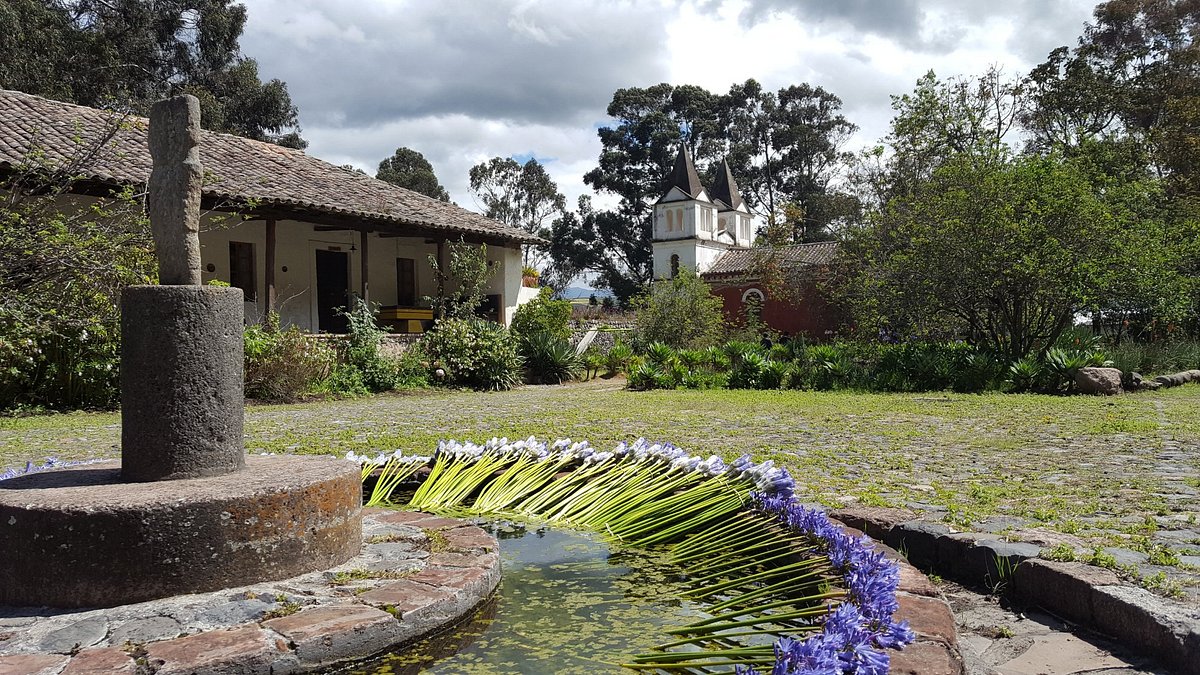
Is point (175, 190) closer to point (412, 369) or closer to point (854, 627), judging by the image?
point (854, 627)

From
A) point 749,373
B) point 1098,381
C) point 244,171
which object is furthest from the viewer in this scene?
point 244,171

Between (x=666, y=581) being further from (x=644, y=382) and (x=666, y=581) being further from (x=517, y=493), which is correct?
(x=644, y=382)

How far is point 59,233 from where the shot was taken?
8750 millimetres

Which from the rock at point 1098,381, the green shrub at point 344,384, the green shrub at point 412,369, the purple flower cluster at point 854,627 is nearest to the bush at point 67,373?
the green shrub at point 344,384

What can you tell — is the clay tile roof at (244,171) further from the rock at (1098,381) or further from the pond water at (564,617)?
the rock at (1098,381)

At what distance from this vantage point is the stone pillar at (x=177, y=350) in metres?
2.98

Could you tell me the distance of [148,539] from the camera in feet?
8.49

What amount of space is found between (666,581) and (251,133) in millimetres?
30196

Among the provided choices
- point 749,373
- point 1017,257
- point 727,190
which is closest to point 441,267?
point 749,373

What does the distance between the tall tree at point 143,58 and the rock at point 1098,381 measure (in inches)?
875

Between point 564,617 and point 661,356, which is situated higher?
point 661,356

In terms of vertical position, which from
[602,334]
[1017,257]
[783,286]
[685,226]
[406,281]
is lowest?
[602,334]

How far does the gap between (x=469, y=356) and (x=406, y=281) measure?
19.8 ft

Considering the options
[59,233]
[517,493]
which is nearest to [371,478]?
[517,493]
